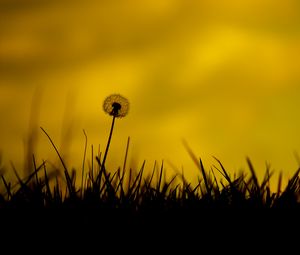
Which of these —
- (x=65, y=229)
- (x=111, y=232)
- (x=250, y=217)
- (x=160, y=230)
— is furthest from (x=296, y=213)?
(x=65, y=229)

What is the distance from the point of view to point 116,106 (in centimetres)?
299

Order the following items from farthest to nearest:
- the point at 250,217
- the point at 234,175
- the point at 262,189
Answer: the point at 234,175 → the point at 262,189 → the point at 250,217

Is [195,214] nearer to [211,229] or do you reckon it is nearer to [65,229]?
[211,229]

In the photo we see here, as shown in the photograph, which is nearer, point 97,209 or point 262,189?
point 97,209

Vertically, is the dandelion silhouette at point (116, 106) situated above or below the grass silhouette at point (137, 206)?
above

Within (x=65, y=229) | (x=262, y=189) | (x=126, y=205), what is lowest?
→ (x=65, y=229)

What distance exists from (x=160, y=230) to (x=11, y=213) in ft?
1.77

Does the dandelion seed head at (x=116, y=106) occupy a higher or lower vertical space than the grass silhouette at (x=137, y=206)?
higher

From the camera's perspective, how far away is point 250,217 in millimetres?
2242

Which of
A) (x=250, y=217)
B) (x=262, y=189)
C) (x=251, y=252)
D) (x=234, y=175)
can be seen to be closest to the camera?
(x=251, y=252)

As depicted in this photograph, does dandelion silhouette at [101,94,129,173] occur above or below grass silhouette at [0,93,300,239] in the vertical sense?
above

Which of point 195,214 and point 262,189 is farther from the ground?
point 262,189

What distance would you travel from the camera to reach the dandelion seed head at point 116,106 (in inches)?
116

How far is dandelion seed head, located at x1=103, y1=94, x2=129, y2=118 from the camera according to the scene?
2953mm
